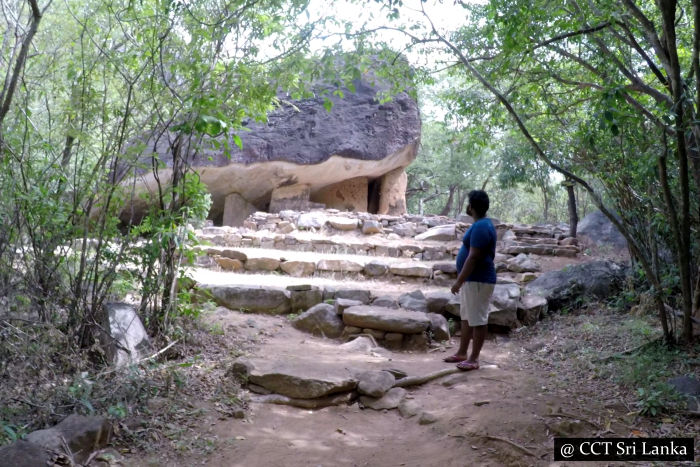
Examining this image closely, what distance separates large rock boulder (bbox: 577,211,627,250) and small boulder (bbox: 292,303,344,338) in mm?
6900

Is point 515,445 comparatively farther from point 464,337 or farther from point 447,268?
point 447,268

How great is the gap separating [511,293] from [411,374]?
231 centimetres

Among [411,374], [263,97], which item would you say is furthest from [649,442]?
[263,97]

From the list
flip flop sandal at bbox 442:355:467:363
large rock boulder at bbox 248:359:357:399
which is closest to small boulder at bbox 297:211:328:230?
flip flop sandal at bbox 442:355:467:363

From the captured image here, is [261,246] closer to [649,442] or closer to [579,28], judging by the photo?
[579,28]

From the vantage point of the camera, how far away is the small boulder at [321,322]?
584cm

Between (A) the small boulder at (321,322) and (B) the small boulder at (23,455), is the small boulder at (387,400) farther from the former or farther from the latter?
(B) the small boulder at (23,455)

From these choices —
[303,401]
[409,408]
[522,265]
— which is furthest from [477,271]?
[522,265]

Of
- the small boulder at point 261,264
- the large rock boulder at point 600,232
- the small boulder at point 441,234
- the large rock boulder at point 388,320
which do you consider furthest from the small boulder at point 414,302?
the large rock boulder at point 600,232

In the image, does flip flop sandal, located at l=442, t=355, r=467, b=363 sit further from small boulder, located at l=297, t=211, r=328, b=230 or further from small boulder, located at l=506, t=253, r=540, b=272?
small boulder, located at l=297, t=211, r=328, b=230

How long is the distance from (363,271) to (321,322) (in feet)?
8.97

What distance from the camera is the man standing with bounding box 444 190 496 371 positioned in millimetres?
4145
